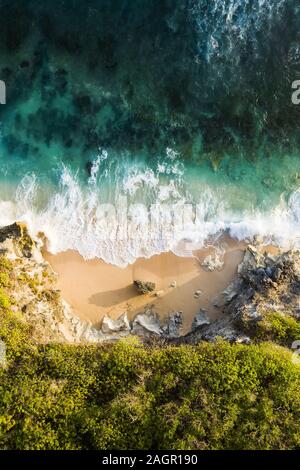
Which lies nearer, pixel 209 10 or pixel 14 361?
pixel 14 361

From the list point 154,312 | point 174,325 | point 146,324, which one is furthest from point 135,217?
point 174,325

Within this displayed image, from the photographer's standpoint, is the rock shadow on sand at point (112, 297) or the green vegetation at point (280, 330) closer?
the green vegetation at point (280, 330)

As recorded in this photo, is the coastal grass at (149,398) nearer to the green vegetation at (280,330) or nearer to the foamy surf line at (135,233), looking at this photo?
the green vegetation at (280,330)

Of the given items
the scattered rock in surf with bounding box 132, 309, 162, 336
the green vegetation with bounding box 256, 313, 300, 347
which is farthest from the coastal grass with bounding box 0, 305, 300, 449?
the scattered rock in surf with bounding box 132, 309, 162, 336

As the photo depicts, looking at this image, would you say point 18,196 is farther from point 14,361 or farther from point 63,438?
point 63,438

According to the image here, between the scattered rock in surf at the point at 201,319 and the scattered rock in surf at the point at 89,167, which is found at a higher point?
the scattered rock in surf at the point at 89,167

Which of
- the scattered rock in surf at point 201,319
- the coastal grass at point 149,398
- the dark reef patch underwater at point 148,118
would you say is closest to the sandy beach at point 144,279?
the scattered rock in surf at point 201,319
